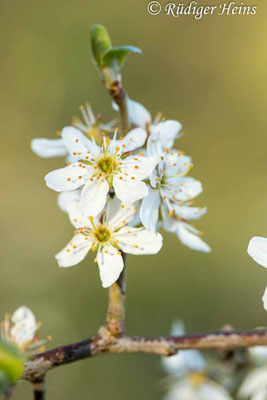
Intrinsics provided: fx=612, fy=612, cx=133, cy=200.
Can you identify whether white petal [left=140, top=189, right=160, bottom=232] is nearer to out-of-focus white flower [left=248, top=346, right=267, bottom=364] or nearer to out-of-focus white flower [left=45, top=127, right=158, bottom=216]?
out-of-focus white flower [left=45, top=127, right=158, bottom=216]

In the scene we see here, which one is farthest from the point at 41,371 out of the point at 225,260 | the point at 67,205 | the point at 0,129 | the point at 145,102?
the point at 0,129

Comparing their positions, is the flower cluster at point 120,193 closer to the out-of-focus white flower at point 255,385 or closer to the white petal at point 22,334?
the white petal at point 22,334

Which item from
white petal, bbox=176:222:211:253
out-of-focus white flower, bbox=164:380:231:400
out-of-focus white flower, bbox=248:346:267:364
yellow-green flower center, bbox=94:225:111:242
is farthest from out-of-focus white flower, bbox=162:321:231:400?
yellow-green flower center, bbox=94:225:111:242

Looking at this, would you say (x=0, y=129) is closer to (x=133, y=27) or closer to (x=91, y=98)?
(x=91, y=98)

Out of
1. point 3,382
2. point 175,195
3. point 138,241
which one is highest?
point 175,195

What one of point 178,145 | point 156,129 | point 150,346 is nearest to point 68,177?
point 156,129

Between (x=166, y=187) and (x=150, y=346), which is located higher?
(x=166, y=187)

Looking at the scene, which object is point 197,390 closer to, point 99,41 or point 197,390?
point 197,390
